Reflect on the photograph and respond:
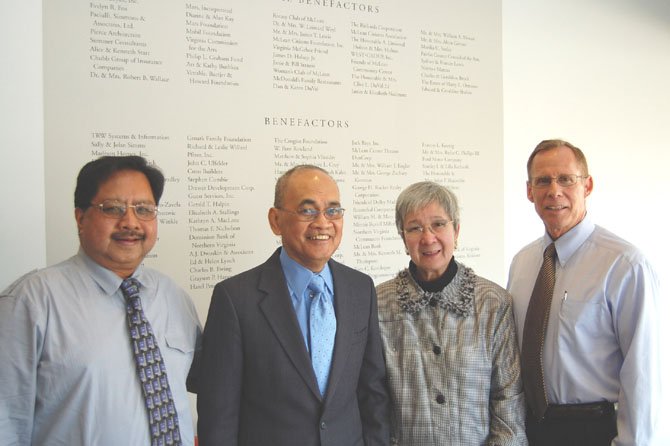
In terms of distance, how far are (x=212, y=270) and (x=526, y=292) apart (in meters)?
1.46

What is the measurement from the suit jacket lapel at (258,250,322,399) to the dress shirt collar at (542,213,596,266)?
109cm

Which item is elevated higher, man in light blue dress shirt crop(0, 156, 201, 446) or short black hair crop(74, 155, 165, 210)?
short black hair crop(74, 155, 165, 210)

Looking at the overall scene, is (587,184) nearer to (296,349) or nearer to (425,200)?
(425,200)

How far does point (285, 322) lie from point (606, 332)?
116cm

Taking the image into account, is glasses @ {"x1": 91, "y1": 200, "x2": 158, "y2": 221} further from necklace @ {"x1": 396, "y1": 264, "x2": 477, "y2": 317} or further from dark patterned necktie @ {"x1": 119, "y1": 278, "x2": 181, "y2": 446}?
necklace @ {"x1": 396, "y1": 264, "x2": 477, "y2": 317}

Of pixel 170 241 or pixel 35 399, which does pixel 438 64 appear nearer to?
pixel 170 241

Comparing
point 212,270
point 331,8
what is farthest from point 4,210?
point 331,8

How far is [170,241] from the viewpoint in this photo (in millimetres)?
2307

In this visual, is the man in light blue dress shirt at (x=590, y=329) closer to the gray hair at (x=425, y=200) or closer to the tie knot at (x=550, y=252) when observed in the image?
the tie knot at (x=550, y=252)

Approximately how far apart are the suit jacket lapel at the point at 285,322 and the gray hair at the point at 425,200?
513mm

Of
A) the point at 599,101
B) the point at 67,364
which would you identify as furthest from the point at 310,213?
the point at 599,101

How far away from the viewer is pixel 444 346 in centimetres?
168

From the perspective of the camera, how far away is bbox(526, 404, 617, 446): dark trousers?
1.69m

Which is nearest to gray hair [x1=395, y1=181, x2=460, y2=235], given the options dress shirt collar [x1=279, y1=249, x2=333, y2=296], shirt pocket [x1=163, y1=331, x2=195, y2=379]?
dress shirt collar [x1=279, y1=249, x2=333, y2=296]
